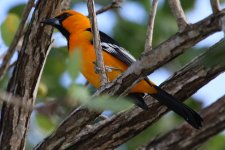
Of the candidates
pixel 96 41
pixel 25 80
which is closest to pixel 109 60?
pixel 25 80

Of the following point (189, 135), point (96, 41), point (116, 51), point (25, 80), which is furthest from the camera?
point (116, 51)

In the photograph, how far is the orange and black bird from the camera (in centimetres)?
352

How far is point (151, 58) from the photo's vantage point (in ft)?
8.14

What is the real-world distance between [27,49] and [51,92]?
0.49 metres

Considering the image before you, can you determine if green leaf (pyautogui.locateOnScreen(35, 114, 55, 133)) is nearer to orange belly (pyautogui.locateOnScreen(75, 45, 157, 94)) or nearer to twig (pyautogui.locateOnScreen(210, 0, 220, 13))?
orange belly (pyautogui.locateOnScreen(75, 45, 157, 94))

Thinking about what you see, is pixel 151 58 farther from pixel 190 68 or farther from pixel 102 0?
pixel 102 0

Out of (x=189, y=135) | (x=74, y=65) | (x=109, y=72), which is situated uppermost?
(x=109, y=72)

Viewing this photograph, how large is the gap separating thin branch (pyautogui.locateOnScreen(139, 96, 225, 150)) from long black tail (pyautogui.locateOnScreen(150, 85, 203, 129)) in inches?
5.8

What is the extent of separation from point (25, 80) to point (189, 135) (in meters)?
1.07

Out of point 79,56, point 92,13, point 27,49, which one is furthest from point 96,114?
point 79,56

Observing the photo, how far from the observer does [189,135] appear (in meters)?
3.62

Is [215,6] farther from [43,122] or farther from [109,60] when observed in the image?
[109,60]

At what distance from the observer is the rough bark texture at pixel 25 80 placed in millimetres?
3412

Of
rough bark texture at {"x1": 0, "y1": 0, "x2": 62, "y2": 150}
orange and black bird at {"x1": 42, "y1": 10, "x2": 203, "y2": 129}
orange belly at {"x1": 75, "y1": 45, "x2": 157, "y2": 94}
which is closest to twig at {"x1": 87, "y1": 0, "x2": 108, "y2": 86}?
orange and black bird at {"x1": 42, "y1": 10, "x2": 203, "y2": 129}
